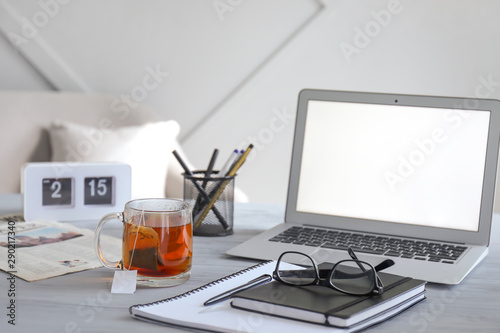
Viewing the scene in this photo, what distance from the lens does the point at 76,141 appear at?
2.18m

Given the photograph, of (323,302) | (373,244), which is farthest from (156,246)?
(373,244)

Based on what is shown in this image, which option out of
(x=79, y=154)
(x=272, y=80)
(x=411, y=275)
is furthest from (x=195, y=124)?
(x=411, y=275)

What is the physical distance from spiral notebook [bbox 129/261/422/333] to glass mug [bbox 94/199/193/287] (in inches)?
2.5

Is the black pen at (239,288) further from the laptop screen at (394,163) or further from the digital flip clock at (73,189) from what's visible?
the digital flip clock at (73,189)

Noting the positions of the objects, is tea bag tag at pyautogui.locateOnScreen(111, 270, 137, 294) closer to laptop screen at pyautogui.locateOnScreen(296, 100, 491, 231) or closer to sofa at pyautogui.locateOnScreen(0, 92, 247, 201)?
laptop screen at pyautogui.locateOnScreen(296, 100, 491, 231)

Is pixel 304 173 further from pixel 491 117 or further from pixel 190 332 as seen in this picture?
pixel 190 332

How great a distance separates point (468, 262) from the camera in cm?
92

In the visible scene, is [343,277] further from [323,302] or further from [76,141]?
[76,141]

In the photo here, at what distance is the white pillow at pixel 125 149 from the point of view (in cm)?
217

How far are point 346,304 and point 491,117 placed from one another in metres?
0.56

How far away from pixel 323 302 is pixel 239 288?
4.6 inches

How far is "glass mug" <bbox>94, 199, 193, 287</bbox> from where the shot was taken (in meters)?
0.80

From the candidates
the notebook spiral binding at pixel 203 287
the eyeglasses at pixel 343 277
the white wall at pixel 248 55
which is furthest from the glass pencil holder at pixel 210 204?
the white wall at pixel 248 55

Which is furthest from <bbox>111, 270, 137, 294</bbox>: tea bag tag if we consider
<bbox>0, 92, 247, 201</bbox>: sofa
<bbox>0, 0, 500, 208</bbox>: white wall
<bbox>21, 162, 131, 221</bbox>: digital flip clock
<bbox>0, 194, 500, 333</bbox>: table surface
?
<bbox>0, 0, 500, 208</bbox>: white wall
